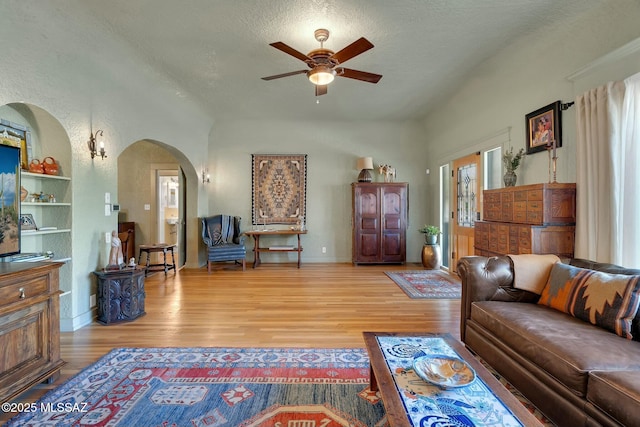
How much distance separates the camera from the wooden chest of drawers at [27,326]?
1.68 m

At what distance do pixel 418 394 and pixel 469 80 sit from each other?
440 cm

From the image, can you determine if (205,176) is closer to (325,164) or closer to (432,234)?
(325,164)

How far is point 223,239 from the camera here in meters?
5.75

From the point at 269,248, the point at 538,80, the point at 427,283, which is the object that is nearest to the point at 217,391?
the point at 427,283

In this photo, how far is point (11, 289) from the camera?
1715 millimetres

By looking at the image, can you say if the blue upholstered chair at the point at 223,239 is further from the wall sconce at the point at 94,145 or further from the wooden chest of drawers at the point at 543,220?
the wooden chest of drawers at the point at 543,220

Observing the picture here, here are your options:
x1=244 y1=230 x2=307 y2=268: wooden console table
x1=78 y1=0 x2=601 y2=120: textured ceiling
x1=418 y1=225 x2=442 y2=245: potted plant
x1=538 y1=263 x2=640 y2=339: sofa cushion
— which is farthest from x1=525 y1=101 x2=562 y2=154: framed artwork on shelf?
x1=244 y1=230 x2=307 y2=268: wooden console table

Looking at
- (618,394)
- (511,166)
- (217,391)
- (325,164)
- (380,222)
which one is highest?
(325,164)

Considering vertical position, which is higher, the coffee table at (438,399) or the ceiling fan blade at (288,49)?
the ceiling fan blade at (288,49)

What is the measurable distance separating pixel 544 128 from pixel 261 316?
3.66 metres

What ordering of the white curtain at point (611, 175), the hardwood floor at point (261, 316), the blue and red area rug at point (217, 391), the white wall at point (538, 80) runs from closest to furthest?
the blue and red area rug at point (217, 391)
the white curtain at point (611, 175)
the white wall at point (538, 80)
the hardwood floor at point (261, 316)

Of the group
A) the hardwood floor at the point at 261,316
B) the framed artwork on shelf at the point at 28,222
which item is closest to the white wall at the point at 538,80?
the hardwood floor at the point at 261,316

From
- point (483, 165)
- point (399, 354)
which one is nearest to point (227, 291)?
point (399, 354)

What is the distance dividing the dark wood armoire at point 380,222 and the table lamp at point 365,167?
Result: 176 millimetres
